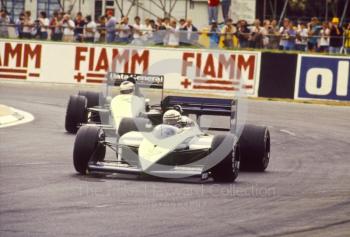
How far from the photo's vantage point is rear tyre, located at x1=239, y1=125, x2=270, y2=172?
1612 cm

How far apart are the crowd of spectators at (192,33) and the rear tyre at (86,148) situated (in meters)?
18.1

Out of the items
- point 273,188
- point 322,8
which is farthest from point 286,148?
point 322,8

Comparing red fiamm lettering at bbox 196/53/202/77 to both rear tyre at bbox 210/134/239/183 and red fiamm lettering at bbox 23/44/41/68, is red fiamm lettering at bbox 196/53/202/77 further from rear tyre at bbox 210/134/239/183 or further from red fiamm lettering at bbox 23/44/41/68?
rear tyre at bbox 210/134/239/183

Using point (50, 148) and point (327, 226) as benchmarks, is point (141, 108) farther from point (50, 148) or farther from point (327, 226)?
point (327, 226)

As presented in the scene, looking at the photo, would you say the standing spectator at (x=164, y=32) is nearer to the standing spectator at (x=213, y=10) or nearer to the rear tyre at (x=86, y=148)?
the standing spectator at (x=213, y=10)

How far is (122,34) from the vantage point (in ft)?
112

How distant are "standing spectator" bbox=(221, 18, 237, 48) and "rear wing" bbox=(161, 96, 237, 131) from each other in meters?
15.4

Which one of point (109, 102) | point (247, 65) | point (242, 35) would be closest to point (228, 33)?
point (242, 35)

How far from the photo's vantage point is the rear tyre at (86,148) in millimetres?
14305

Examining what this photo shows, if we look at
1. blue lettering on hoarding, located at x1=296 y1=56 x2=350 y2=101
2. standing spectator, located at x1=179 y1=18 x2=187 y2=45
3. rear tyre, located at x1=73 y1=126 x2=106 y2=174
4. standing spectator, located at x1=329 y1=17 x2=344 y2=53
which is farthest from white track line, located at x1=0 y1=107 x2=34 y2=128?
standing spectator, located at x1=329 y1=17 x2=344 y2=53

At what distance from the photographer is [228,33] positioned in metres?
32.4

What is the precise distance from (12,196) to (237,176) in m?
4.04

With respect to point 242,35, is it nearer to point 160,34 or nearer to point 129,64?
point 160,34

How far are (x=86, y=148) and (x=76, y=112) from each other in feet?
21.5
